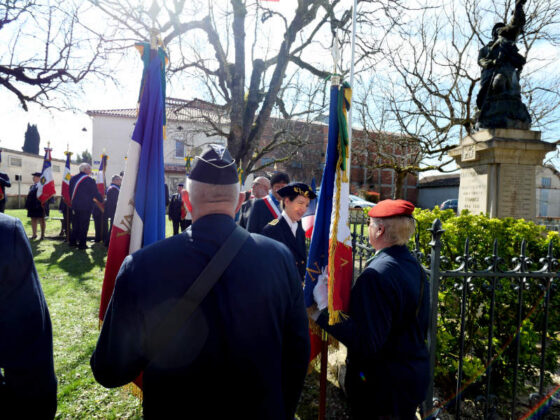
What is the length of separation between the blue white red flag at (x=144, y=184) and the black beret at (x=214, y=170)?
3.89 ft

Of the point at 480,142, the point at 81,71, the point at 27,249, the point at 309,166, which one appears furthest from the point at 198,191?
the point at 309,166

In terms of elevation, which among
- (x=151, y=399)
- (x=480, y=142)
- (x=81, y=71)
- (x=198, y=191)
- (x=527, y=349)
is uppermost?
(x=81, y=71)

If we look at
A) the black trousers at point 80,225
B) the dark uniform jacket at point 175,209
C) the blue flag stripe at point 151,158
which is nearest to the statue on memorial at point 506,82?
the blue flag stripe at point 151,158

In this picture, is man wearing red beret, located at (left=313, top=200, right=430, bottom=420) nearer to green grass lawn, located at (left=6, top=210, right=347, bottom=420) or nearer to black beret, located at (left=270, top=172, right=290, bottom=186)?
green grass lawn, located at (left=6, top=210, right=347, bottom=420)

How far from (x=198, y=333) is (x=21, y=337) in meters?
0.95

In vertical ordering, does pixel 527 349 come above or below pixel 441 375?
above

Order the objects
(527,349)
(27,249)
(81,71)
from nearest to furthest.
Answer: (27,249), (527,349), (81,71)

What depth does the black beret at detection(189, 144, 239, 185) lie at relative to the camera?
1519mm

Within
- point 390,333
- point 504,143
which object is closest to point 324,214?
point 390,333

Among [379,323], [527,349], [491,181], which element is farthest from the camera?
[491,181]

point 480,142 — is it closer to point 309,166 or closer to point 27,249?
point 27,249

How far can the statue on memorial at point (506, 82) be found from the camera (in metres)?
6.22

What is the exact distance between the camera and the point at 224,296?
4.50 ft

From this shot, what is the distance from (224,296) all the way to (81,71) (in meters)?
15.5
